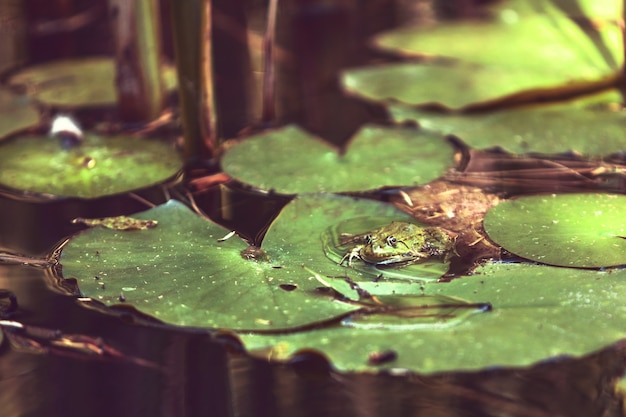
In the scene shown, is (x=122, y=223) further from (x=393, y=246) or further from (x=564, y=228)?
(x=564, y=228)

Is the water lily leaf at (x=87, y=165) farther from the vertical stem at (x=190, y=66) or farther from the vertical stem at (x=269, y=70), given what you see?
the vertical stem at (x=269, y=70)

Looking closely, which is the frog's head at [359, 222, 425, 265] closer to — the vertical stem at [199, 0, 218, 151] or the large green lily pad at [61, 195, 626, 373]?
the large green lily pad at [61, 195, 626, 373]

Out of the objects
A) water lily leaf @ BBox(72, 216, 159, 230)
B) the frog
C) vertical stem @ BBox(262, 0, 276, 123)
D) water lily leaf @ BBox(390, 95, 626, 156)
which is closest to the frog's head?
the frog

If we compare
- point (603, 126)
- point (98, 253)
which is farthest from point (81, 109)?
point (603, 126)

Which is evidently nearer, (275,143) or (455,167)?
(455,167)

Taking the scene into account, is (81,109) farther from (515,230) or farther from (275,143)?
(515,230)

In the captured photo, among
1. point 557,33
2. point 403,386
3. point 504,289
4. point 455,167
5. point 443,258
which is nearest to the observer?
point 403,386
